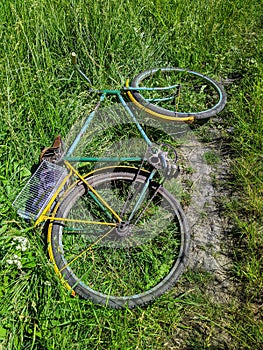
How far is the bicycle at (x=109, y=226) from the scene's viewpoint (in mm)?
2791

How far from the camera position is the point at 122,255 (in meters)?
3.00

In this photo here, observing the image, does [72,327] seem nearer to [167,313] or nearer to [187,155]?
[167,313]

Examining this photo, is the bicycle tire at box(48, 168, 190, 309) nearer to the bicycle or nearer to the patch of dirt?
the bicycle

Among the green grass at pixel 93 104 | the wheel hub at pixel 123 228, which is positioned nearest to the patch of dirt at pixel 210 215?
the green grass at pixel 93 104

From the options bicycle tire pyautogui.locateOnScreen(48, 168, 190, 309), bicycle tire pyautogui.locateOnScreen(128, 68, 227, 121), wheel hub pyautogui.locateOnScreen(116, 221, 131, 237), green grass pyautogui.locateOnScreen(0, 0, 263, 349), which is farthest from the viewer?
bicycle tire pyautogui.locateOnScreen(128, 68, 227, 121)

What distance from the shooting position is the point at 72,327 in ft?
8.46

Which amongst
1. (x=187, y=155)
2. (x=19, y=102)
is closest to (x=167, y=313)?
(x=187, y=155)

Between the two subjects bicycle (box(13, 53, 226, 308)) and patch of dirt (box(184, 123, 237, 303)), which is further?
patch of dirt (box(184, 123, 237, 303))

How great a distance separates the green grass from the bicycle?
0.37 ft

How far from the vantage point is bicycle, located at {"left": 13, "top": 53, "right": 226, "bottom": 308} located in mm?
2791

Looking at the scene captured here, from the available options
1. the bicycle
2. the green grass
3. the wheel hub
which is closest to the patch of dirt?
the green grass

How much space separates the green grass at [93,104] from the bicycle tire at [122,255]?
9cm

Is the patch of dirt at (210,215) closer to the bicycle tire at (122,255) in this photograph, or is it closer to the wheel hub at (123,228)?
the bicycle tire at (122,255)

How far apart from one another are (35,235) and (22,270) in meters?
0.25
